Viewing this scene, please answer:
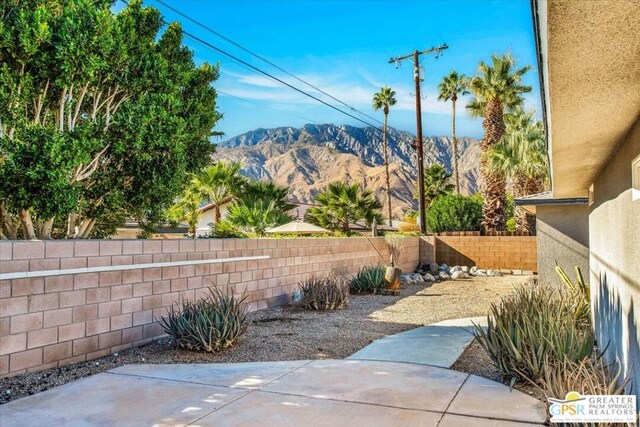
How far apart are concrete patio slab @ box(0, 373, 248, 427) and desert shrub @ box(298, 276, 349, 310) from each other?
5216 millimetres

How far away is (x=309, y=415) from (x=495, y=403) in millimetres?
1625

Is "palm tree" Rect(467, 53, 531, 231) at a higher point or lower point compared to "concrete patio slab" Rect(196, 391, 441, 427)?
higher

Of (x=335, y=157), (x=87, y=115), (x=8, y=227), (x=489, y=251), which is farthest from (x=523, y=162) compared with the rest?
(x=335, y=157)

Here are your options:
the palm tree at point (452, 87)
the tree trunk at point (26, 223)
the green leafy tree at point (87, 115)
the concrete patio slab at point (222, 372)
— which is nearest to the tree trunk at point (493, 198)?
the green leafy tree at point (87, 115)

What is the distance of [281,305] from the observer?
10.7 meters

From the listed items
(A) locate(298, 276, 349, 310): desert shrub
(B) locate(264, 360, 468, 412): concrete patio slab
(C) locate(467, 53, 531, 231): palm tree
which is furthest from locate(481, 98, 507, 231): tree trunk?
(B) locate(264, 360, 468, 412): concrete patio slab

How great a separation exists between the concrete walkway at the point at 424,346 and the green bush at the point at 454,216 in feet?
50.4

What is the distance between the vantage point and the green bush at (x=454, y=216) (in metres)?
23.4

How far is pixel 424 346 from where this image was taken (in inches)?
268

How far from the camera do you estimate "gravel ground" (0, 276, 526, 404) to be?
18.0 feet

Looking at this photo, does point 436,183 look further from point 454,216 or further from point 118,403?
point 118,403

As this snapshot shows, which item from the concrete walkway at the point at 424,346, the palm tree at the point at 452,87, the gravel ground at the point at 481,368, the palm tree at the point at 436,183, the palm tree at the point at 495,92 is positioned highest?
the palm tree at the point at 452,87

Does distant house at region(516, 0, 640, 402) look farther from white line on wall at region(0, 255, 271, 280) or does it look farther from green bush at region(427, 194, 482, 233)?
green bush at region(427, 194, 482, 233)

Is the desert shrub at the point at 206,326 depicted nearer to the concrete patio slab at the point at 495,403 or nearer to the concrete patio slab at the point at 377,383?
the concrete patio slab at the point at 377,383
